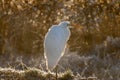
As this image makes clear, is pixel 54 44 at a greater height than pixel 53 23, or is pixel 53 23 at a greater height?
pixel 54 44

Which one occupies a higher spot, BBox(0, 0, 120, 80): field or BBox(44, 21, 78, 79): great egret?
BBox(44, 21, 78, 79): great egret

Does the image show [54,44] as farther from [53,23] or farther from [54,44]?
[53,23]

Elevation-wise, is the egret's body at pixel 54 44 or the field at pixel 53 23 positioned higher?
the egret's body at pixel 54 44

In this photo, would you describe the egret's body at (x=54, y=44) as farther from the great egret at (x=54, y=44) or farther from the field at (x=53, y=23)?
the field at (x=53, y=23)

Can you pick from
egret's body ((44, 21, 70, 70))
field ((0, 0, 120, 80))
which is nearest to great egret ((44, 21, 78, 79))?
egret's body ((44, 21, 70, 70))

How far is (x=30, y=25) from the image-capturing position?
10242mm

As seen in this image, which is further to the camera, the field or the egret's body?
the field

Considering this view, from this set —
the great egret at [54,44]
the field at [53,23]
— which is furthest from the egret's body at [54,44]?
the field at [53,23]

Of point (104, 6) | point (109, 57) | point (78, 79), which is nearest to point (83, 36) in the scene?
point (104, 6)

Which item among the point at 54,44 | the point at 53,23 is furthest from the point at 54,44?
the point at 53,23

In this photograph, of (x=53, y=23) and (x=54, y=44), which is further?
(x=53, y=23)

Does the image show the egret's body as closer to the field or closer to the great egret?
the great egret

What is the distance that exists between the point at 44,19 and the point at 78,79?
3779 millimetres

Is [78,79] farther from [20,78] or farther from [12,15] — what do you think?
[12,15]
